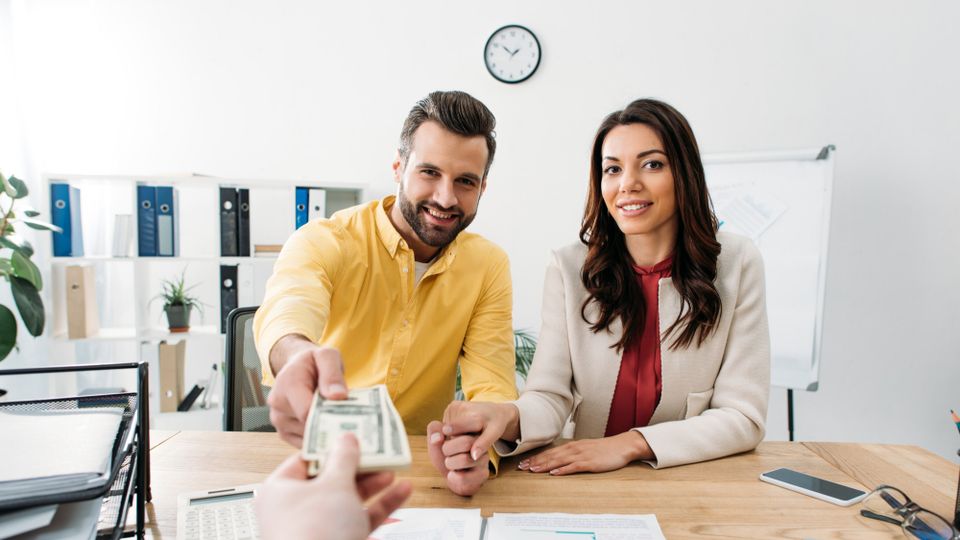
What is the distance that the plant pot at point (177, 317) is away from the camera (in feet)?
8.94

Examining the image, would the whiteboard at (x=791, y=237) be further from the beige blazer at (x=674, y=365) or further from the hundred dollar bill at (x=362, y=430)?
the hundred dollar bill at (x=362, y=430)

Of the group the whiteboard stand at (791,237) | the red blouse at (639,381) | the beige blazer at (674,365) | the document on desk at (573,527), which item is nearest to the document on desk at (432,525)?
the document on desk at (573,527)

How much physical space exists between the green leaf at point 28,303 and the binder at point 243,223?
81 cm

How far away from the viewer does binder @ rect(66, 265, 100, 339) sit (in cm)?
265

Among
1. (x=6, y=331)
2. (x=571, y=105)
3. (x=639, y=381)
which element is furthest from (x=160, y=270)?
(x=639, y=381)

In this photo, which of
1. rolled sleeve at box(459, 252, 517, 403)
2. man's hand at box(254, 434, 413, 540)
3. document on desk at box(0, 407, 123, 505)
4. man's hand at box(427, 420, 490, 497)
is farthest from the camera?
rolled sleeve at box(459, 252, 517, 403)

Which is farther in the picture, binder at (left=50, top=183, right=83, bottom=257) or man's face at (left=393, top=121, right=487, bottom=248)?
binder at (left=50, top=183, right=83, bottom=257)

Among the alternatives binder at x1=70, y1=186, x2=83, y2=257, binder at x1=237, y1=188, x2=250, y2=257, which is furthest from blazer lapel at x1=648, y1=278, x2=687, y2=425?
binder at x1=70, y1=186, x2=83, y2=257

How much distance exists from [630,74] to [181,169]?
7.83 feet

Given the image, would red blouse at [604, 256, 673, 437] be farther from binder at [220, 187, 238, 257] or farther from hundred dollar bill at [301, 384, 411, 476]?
binder at [220, 187, 238, 257]

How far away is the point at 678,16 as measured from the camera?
277 centimetres

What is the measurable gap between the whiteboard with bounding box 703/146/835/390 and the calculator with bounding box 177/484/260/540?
7.02 ft

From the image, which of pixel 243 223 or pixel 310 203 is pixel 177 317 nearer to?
pixel 243 223

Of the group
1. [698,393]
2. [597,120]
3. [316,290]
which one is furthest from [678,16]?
[316,290]
